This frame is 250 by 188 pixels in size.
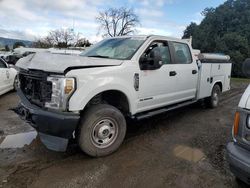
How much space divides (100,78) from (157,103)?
1647 millimetres

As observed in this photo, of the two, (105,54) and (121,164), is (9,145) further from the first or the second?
(105,54)

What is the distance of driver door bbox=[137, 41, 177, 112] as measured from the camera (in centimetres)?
470

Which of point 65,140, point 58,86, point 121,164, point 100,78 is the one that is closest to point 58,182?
point 65,140

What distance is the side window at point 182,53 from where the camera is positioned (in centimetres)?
564

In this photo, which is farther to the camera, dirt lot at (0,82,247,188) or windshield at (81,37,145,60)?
windshield at (81,37,145,60)

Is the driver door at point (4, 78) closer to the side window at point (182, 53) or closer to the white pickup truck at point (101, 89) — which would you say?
the white pickup truck at point (101, 89)

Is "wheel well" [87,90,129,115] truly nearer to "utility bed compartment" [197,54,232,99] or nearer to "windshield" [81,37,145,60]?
"windshield" [81,37,145,60]

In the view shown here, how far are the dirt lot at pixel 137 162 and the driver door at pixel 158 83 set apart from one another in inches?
25.9

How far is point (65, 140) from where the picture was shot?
3631 mm

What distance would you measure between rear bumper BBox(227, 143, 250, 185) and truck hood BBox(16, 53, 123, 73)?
223 centimetres

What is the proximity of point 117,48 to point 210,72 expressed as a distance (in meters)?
3.03

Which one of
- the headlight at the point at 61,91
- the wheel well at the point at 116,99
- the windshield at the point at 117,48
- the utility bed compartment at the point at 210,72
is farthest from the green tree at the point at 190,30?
the headlight at the point at 61,91

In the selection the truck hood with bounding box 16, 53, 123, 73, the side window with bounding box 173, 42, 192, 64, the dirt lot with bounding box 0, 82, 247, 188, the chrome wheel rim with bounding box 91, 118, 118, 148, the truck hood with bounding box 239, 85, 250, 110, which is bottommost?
the dirt lot with bounding box 0, 82, 247, 188

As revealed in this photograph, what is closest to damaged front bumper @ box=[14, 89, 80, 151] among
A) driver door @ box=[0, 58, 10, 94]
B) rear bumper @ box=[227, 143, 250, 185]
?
rear bumper @ box=[227, 143, 250, 185]
